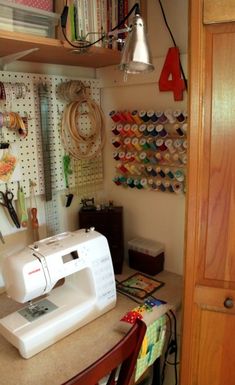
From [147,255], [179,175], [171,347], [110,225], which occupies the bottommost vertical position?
[171,347]

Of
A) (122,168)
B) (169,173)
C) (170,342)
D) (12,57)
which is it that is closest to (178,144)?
(169,173)

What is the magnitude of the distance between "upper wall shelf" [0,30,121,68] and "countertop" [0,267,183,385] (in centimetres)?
99

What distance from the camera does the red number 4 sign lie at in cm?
145

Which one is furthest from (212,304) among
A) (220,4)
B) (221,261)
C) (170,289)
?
(220,4)

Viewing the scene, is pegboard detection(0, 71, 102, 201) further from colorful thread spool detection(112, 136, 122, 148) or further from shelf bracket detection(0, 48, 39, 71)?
colorful thread spool detection(112, 136, 122, 148)

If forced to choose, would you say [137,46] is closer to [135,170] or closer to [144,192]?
[135,170]

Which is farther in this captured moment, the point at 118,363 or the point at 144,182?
the point at 144,182

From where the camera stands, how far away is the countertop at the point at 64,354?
103 cm

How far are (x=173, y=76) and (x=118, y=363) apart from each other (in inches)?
44.2

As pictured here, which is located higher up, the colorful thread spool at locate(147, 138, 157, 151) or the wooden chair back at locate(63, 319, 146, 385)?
the colorful thread spool at locate(147, 138, 157, 151)

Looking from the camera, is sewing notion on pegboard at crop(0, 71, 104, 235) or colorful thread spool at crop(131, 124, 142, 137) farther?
colorful thread spool at crop(131, 124, 142, 137)

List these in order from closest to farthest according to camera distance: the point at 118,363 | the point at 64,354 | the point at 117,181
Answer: the point at 118,363 < the point at 64,354 < the point at 117,181

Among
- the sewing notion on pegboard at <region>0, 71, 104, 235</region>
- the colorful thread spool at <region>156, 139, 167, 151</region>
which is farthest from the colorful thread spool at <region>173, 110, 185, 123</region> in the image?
the sewing notion on pegboard at <region>0, 71, 104, 235</region>

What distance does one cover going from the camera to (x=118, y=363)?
935 millimetres
